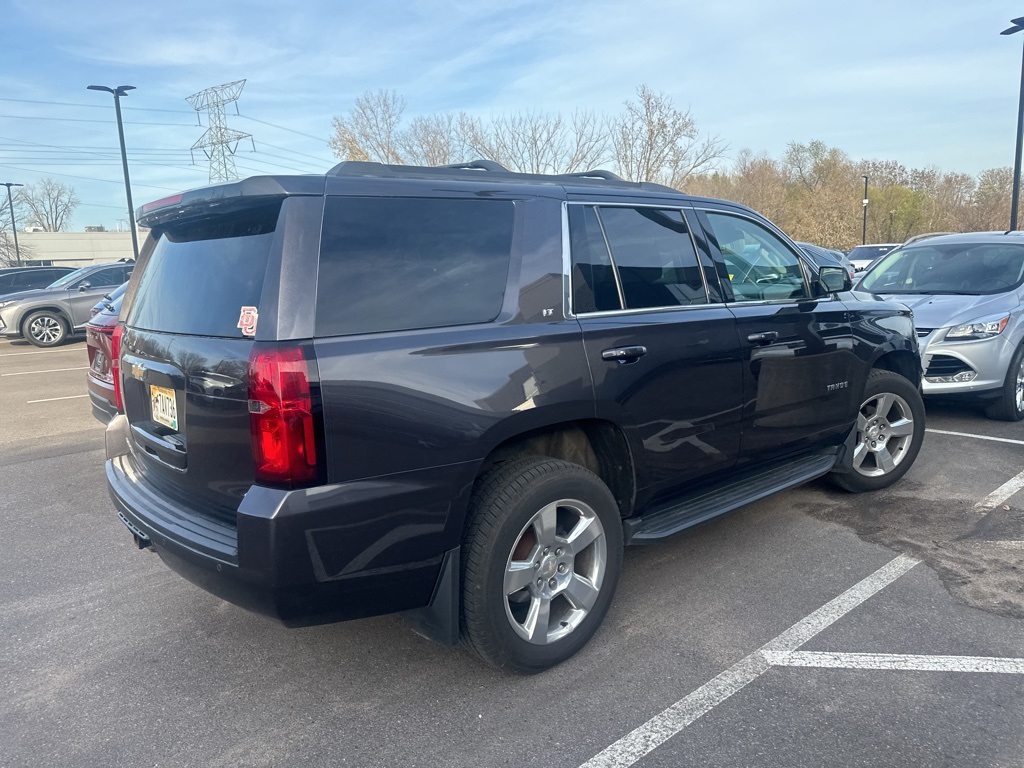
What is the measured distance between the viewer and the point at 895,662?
3.08 m

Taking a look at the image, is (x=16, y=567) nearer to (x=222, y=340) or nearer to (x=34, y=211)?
(x=222, y=340)

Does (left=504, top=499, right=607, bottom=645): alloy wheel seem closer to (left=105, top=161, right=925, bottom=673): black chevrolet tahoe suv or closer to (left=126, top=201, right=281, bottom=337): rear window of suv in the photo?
(left=105, top=161, right=925, bottom=673): black chevrolet tahoe suv

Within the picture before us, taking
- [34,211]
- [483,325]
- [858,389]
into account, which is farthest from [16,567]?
[34,211]

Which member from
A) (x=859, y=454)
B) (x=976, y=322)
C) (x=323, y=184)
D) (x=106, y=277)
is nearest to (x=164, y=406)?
(x=323, y=184)

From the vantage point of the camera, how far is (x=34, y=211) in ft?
296

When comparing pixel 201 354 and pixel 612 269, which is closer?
pixel 201 354

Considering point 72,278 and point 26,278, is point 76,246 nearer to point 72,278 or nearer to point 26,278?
point 26,278

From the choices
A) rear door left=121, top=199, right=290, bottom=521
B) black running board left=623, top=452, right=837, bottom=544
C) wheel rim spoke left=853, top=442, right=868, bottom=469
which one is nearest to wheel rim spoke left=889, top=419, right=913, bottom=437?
wheel rim spoke left=853, top=442, right=868, bottom=469

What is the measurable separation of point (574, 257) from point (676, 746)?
190 centimetres

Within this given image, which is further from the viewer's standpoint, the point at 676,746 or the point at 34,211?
the point at 34,211

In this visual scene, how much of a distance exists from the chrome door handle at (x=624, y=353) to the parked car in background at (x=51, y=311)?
1437cm

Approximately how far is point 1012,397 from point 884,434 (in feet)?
8.95

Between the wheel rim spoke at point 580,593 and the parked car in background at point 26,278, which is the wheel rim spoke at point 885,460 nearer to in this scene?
the wheel rim spoke at point 580,593

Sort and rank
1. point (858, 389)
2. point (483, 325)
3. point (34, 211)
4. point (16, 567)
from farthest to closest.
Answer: point (34, 211) < point (858, 389) < point (16, 567) < point (483, 325)
